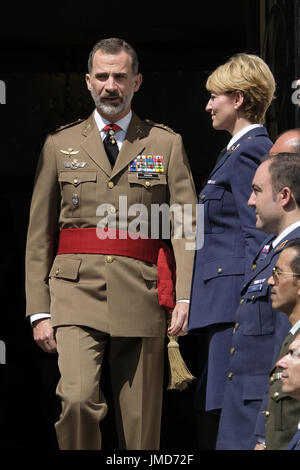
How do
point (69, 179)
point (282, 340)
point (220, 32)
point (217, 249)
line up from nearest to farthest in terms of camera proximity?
1. point (282, 340)
2. point (217, 249)
3. point (69, 179)
4. point (220, 32)

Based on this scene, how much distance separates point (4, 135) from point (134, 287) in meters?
3.28

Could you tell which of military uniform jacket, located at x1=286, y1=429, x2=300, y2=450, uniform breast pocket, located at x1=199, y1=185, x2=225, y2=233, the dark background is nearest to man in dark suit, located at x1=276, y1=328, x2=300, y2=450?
military uniform jacket, located at x1=286, y1=429, x2=300, y2=450

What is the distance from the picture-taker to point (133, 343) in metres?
5.38

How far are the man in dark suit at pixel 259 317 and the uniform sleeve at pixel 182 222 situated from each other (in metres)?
0.73

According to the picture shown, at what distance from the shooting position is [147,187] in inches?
216

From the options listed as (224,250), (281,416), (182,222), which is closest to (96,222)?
(182,222)

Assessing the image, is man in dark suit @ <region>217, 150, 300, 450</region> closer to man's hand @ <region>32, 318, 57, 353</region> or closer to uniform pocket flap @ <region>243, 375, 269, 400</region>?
uniform pocket flap @ <region>243, 375, 269, 400</region>

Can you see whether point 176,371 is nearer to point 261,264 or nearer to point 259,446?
point 261,264

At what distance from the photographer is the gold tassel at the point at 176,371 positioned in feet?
18.0

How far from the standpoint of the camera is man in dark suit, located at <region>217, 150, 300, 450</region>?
4570mm

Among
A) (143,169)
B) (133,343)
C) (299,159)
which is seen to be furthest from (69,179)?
(299,159)

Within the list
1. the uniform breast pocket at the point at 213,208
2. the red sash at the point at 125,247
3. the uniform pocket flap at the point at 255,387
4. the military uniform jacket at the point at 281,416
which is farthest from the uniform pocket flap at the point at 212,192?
the military uniform jacket at the point at 281,416
